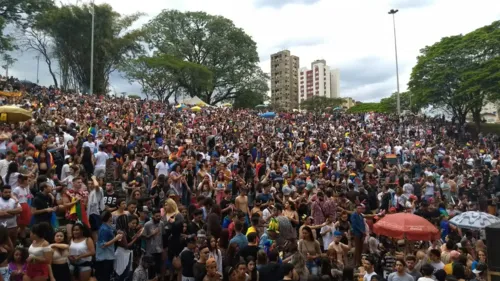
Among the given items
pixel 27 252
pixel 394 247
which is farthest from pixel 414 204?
pixel 27 252

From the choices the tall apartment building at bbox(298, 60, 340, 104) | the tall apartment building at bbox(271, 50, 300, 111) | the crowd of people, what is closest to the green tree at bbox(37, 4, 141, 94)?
the crowd of people

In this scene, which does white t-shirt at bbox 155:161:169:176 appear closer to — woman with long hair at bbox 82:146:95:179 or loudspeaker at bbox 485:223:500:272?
woman with long hair at bbox 82:146:95:179

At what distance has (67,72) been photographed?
53.2 m

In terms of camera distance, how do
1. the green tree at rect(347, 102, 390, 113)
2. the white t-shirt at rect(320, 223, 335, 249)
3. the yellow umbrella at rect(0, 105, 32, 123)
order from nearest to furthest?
1. the white t-shirt at rect(320, 223, 335, 249)
2. the yellow umbrella at rect(0, 105, 32, 123)
3. the green tree at rect(347, 102, 390, 113)

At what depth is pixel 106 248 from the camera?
7.00m

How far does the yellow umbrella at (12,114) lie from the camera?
43.4ft

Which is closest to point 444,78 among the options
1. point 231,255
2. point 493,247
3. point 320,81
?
point 493,247

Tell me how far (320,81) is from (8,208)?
154m

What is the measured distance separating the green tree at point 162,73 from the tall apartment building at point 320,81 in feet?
330

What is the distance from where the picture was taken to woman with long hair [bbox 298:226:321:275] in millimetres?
7574

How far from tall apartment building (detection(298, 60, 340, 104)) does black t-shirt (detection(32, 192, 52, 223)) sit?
149575 mm

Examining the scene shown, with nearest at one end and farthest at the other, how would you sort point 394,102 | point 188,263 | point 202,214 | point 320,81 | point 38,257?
point 38,257 < point 188,263 < point 202,214 < point 394,102 < point 320,81

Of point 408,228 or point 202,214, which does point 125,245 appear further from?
point 408,228

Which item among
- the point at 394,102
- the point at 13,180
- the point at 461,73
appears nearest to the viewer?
the point at 13,180
